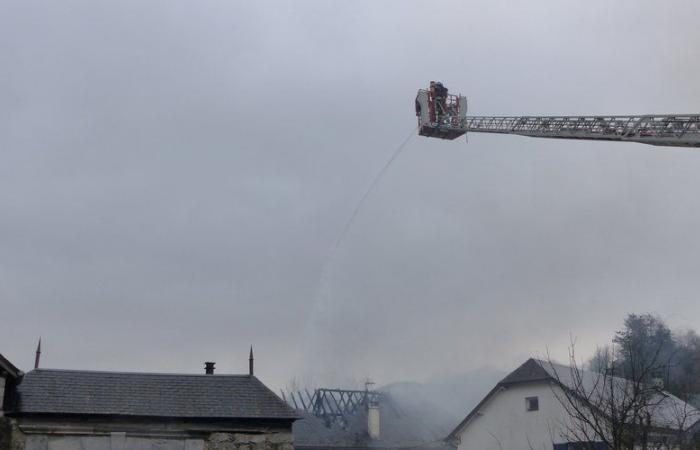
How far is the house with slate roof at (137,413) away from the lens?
24688 millimetres

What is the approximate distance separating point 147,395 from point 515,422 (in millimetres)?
22755

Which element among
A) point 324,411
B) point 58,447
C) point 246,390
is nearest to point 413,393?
point 324,411

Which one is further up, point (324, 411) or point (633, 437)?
point (324, 411)

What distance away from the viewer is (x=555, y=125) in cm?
2773

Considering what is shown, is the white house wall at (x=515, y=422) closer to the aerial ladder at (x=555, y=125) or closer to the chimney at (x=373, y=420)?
the chimney at (x=373, y=420)

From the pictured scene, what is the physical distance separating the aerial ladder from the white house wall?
586 inches

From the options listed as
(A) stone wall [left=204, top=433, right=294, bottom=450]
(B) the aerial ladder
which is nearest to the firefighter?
(B) the aerial ladder

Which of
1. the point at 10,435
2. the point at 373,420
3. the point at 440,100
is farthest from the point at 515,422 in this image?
the point at 10,435

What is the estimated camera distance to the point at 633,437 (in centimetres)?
1579

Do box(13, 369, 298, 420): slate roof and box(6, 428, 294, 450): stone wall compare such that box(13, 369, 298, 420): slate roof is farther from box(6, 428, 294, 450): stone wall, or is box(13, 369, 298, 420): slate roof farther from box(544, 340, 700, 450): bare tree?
box(544, 340, 700, 450): bare tree

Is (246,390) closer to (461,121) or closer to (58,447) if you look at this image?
(58,447)

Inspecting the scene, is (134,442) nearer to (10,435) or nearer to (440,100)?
(10,435)

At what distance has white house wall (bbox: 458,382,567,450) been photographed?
3956 cm

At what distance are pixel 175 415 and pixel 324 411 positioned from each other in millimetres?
28294
